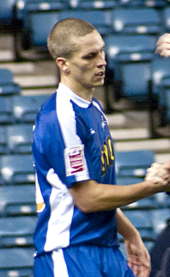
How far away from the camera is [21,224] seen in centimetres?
298

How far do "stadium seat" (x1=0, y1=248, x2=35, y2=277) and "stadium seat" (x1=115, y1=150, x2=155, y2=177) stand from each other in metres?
1.02

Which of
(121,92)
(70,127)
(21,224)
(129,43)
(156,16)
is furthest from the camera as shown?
(156,16)

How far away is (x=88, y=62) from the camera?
5.36ft

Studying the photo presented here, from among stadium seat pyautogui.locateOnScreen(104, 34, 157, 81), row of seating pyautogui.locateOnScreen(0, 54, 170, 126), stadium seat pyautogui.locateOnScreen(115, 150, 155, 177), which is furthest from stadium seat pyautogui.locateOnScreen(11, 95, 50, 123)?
stadium seat pyautogui.locateOnScreen(115, 150, 155, 177)

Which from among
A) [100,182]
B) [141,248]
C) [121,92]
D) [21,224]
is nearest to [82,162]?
[100,182]

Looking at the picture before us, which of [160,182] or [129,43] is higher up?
[129,43]

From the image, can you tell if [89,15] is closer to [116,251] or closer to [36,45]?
[36,45]

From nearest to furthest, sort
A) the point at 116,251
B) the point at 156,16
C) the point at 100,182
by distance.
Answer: the point at 100,182 → the point at 116,251 → the point at 156,16

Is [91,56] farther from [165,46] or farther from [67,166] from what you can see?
[67,166]

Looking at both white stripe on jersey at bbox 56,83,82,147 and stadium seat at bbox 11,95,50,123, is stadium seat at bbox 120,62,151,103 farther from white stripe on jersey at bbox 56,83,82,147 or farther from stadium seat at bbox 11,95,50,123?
white stripe on jersey at bbox 56,83,82,147

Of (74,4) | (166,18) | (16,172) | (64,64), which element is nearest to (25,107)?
(16,172)

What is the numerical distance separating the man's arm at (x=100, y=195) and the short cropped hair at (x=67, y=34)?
529 millimetres

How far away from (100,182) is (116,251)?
0.34m

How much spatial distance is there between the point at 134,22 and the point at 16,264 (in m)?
2.82
